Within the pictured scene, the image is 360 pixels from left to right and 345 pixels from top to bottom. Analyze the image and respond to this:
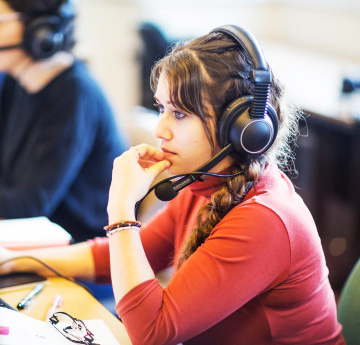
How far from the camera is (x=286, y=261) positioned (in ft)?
2.96

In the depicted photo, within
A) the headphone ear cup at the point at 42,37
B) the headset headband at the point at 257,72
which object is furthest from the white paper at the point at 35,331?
the headphone ear cup at the point at 42,37

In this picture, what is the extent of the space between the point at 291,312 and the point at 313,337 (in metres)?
0.07

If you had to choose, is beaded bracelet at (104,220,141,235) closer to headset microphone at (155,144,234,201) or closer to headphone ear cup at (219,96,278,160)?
headset microphone at (155,144,234,201)

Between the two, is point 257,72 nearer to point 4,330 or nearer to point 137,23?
point 4,330

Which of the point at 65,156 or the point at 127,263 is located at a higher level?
the point at 127,263

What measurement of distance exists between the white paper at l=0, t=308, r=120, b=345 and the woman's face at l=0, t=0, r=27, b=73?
0.95 metres

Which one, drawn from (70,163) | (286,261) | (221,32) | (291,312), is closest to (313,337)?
(291,312)

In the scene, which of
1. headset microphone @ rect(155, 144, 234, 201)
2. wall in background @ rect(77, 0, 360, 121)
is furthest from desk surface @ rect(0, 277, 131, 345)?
wall in background @ rect(77, 0, 360, 121)

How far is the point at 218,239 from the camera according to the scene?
0.91m

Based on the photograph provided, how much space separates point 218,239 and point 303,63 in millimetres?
2180

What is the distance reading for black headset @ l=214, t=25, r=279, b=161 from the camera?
91 centimetres

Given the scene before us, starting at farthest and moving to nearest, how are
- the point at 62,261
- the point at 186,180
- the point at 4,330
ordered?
the point at 62,261, the point at 186,180, the point at 4,330

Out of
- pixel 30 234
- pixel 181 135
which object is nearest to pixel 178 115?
pixel 181 135

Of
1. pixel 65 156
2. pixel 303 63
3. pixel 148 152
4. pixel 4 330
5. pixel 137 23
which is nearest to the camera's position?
pixel 4 330
